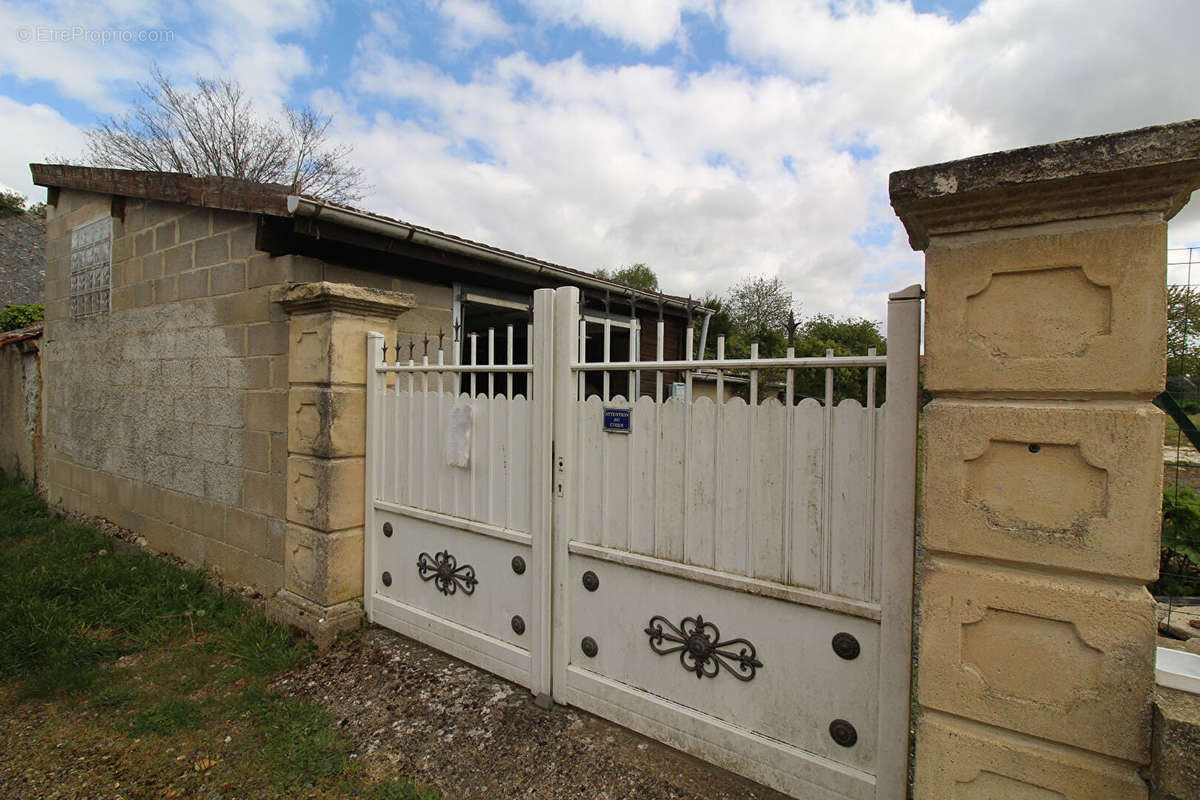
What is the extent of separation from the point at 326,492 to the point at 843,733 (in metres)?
3.01

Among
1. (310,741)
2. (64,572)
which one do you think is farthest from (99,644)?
(310,741)

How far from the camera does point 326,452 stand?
358cm

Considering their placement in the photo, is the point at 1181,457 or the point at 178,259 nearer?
the point at 1181,457

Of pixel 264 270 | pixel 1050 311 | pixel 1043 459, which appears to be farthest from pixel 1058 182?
pixel 264 270

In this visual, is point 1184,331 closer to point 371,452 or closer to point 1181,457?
point 1181,457

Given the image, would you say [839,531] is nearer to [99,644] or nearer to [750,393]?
[750,393]

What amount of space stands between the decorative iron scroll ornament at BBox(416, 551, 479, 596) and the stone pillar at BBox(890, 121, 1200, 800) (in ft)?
7.45

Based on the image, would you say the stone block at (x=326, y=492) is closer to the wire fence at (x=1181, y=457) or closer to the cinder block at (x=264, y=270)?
the cinder block at (x=264, y=270)

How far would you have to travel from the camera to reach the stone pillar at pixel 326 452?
356 centimetres

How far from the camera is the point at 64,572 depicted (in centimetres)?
462

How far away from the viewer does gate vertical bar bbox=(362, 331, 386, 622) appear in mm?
3717

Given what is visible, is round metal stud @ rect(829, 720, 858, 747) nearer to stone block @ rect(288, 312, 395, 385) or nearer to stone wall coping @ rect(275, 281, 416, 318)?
stone block @ rect(288, 312, 395, 385)

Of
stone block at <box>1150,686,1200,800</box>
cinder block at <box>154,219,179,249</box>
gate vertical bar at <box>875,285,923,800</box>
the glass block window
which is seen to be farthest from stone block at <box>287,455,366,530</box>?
the glass block window

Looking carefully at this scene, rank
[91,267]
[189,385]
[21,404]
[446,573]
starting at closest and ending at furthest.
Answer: [446,573] → [189,385] → [91,267] → [21,404]
